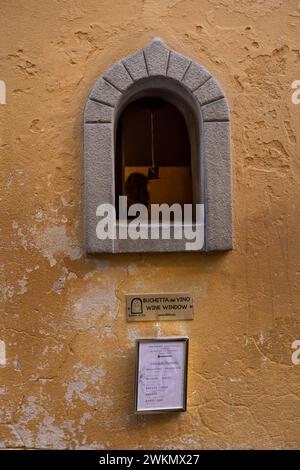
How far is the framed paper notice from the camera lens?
279cm

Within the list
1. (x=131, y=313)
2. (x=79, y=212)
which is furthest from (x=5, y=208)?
(x=131, y=313)

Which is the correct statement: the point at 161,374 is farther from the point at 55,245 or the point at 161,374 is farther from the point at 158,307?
the point at 55,245

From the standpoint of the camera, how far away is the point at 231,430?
287cm

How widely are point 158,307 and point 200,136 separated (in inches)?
45.2

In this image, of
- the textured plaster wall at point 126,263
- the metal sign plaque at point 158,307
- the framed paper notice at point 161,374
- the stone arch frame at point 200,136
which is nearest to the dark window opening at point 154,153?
the stone arch frame at point 200,136

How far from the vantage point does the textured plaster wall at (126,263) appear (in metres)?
2.82

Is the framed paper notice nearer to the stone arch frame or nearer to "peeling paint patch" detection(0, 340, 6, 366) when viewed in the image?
the stone arch frame

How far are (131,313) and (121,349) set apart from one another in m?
0.23

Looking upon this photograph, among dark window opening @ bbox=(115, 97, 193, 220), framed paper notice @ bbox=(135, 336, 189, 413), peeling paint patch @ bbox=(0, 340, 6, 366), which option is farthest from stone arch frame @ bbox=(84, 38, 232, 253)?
peeling paint patch @ bbox=(0, 340, 6, 366)

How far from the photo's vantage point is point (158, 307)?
9.43 ft

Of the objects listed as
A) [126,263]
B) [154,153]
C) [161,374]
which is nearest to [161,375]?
[161,374]

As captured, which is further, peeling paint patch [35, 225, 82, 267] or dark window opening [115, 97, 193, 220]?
dark window opening [115, 97, 193, 220]

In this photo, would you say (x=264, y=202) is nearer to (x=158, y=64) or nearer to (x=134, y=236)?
(x=134, y=236)

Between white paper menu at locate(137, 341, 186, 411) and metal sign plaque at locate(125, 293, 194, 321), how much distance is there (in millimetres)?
166
